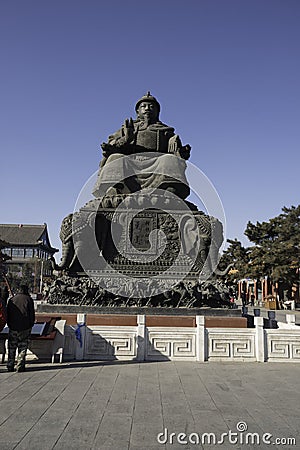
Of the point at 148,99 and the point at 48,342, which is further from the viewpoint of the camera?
the point at 148,99

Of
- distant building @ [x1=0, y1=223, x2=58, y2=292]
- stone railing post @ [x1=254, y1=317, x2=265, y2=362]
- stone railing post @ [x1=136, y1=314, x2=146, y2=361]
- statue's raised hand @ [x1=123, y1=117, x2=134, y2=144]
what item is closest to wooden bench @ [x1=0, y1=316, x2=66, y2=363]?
stone railing post @ [x1=136, y1=314, x2=146, y2=361]

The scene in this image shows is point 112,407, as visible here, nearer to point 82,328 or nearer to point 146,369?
point 146,369

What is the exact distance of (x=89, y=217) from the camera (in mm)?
9000

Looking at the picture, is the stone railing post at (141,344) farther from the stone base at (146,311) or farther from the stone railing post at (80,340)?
the stone base at (146,311)

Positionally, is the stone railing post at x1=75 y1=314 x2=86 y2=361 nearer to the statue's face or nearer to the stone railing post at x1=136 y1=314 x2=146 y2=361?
the stone railing post at x1=136 y1=314 x2=146 y2=361

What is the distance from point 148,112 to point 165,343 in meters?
7.36

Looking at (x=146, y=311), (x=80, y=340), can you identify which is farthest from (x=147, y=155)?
(x=80, y=340)

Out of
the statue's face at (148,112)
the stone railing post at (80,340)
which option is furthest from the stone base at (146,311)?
the statue's face at (148,112)

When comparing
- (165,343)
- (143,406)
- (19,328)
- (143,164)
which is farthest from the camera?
(143,164)

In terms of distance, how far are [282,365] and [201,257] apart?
3221 mm

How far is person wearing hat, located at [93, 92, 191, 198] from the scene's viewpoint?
33.2 ft

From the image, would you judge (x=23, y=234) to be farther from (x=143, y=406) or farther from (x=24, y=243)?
(x=143, y=406)

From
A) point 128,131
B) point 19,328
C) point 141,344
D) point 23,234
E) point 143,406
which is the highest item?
point 23,234

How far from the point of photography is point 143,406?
12.7 feet
